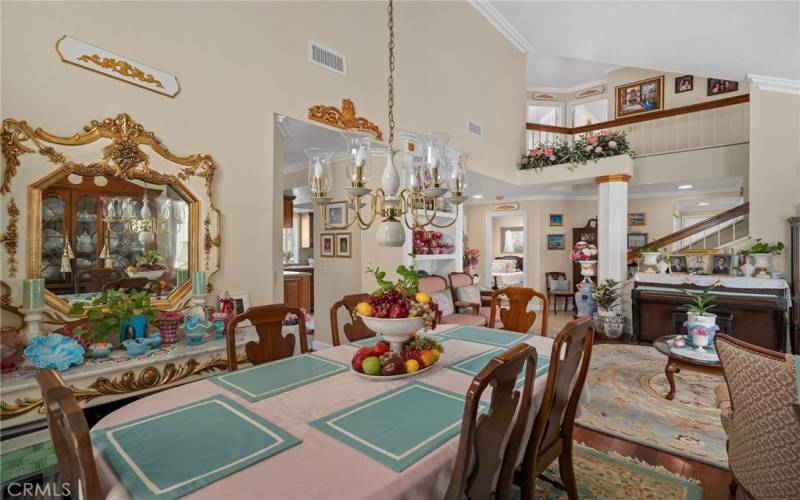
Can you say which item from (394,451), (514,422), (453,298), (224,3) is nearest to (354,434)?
(394,451)

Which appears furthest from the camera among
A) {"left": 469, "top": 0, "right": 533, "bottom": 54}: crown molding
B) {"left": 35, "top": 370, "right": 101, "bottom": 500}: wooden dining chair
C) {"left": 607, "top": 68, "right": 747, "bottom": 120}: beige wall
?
{"left": 607, "top": 68, "right": 747, "bottom": 120}: beige wall

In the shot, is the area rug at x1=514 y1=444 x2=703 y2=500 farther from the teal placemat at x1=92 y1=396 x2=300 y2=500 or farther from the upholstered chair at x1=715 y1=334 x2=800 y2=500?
the teal placemat at x1=92 y1=396 x2=300 y2=500

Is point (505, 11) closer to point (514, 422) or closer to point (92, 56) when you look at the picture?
point (92, 56)

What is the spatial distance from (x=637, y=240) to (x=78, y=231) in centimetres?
862

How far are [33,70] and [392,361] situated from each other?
7.41ft

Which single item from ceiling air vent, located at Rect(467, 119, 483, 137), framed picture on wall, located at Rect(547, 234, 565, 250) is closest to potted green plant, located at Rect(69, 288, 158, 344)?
ceiling air vent, located at Rect(467, 119, 483, 137)

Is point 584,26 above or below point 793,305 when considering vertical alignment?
above

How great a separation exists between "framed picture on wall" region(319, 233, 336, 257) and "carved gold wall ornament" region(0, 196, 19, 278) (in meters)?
2.98

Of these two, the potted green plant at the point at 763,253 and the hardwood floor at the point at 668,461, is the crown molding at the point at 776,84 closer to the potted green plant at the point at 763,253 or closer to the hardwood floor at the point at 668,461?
the potted green plant at the point at 763,253

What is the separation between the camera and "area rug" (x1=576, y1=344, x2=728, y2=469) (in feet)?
8.31

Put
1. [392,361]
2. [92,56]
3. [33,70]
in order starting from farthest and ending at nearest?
1. [92,56]
2. [33,70]
3. [392,361]

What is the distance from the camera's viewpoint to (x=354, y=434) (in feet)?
3.74

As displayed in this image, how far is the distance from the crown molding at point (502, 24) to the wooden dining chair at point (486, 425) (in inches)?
220

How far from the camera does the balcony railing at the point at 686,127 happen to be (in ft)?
19.3
